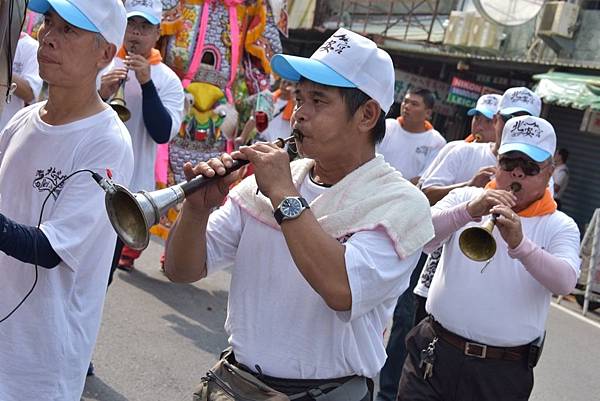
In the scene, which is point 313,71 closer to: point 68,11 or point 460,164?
point 68,11

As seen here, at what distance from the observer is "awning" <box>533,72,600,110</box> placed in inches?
454

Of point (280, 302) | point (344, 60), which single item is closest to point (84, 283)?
point (280, 302)

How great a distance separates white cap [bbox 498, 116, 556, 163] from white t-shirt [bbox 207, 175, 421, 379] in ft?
4.89

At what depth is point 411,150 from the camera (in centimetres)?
647

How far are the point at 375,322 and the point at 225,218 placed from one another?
0.58 meters

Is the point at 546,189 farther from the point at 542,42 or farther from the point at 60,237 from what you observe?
the point at 542,42

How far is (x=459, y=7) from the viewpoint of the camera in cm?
1583

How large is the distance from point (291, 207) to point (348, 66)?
0.46 metres

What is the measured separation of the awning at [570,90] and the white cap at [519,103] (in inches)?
260

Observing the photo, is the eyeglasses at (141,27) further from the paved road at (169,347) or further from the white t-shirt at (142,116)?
the paved road at (169,347)

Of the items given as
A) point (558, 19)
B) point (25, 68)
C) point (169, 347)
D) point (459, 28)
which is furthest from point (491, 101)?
point (459, 28)

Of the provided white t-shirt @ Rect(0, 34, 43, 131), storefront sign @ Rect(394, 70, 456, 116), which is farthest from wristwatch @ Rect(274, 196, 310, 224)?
storefront sign @ Rect(394, 70, 456, 116)

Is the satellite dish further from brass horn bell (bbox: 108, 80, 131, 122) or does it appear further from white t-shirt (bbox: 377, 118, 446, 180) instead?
brass horn bell (bbox: 108, 80, 131, 122)

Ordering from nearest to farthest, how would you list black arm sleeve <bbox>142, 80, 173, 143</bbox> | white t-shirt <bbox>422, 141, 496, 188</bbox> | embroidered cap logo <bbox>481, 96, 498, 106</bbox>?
black arm sleeve <bbox>142, 80, 173, 143</bbox>, white t-shirt <bbox>422, 141, 496, 188</bbox>, embroidered cap logo <bbox>481, 96, 498, 106</bbox>
